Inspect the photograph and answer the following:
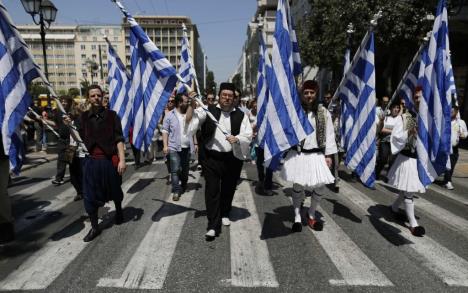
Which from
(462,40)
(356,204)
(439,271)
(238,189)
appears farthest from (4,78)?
(462,40)

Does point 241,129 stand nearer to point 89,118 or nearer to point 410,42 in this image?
point 89,118

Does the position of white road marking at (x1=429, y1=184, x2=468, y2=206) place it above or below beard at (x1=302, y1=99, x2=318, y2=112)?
below

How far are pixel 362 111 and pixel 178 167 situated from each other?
3600 mm

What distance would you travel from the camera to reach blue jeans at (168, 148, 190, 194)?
6406 millimetres

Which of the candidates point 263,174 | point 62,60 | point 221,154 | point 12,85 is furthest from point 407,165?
point 62,60

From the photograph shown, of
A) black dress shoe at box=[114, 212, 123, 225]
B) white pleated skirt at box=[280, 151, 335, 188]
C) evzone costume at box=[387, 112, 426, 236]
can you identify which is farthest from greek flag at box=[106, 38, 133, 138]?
evzone costume at box=[387, 112, 426, 236]

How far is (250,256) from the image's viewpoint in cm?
384

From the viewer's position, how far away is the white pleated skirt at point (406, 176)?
14.6ft

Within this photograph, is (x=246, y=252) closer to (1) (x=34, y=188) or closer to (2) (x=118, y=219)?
(2) (x=118, y=219)

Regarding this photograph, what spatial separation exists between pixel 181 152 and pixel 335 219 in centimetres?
328

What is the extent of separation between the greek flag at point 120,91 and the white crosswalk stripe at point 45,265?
2922mm

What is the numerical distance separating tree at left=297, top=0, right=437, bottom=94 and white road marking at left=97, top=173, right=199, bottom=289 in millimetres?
12017

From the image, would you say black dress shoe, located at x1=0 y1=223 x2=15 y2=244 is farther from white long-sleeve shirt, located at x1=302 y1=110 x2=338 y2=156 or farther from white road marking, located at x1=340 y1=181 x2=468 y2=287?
white road marking, located at x1=340 y1=181 x2=468 y2=287

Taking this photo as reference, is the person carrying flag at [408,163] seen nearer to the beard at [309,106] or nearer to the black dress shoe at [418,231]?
the black dress shoe at [418,231]
